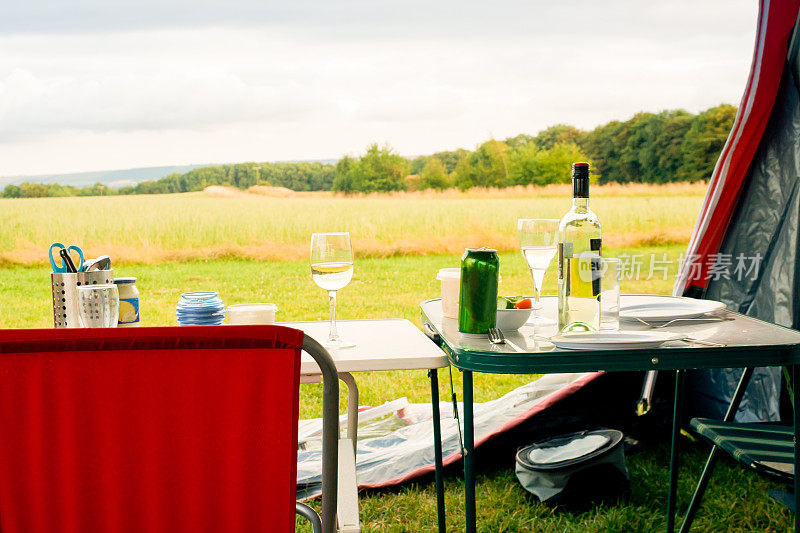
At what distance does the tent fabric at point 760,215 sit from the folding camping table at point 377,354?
120 cm

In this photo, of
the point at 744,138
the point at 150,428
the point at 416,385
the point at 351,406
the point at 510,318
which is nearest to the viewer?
the point at 150,428

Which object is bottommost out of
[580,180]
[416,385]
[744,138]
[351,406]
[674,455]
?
[416,385]

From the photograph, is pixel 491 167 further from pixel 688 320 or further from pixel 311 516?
pixel 311 516

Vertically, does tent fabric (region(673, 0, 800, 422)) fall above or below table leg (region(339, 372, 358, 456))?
above

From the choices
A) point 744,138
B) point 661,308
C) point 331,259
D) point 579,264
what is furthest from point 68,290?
point 744,138

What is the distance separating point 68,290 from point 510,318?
2.71ft

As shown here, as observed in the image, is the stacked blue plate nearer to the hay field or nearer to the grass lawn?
the grass lawn

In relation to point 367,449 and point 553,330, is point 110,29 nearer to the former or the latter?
point 367,449

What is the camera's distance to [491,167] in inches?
313

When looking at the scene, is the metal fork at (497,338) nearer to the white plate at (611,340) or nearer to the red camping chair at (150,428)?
the white plate at (611,340)

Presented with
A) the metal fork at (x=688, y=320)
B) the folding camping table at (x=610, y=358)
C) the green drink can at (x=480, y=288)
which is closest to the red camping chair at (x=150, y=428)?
the folding camping table at (x=610, y=358)

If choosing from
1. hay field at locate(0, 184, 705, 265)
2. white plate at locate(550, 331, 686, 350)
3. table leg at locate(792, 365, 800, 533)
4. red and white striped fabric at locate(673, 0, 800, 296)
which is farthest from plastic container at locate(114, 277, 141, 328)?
hay field at locate(0, 184, 705, 265)

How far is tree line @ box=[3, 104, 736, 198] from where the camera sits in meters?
7.50

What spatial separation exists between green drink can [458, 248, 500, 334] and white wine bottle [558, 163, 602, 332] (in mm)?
127
